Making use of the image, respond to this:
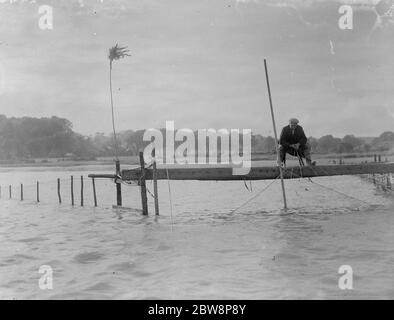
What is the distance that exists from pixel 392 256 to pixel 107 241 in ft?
22.0

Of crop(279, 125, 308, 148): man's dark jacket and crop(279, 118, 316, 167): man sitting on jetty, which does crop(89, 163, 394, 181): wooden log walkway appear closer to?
crop(279, 118, 316, 167): man sitting on jetty

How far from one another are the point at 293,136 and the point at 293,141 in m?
0.18

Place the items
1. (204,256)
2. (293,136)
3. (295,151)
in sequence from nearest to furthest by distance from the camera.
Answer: (204,256)
(293,136)
(295,151)

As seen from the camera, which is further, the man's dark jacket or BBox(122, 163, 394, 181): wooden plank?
BBox(122, 163, 394, 181): wooden plank

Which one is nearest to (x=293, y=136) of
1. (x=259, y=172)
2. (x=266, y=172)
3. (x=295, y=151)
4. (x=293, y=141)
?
(x=293, y=141)

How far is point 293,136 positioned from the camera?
51.0 feet

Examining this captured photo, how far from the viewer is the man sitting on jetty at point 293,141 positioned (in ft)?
50.8

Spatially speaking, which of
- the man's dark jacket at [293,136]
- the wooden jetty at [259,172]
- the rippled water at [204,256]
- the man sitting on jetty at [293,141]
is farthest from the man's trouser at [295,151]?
the rippled water at [204,256]

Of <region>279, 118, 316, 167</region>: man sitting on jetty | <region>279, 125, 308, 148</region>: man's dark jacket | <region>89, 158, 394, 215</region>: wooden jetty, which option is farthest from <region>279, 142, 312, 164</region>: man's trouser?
<region>89, 158, 394, 215</region>: wooden jetty

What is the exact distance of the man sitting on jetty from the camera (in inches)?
609

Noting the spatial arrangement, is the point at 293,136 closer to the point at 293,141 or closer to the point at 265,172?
the point at 293,141
